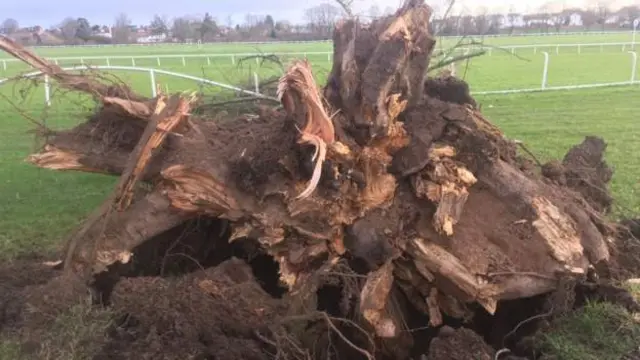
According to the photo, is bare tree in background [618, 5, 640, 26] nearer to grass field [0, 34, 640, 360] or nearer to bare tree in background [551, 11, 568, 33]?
bare tree in background [551, 11, 568, 33]

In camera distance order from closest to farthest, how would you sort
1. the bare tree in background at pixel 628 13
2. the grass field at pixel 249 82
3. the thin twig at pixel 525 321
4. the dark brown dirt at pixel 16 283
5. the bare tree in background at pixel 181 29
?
the thin twig at pixel 525 321
the dark brown dirt at pixel 16 283
the grass field at pixel 249 82
the bare tree in background at pixel 181 29
the bare tree in background at pixel 628 13

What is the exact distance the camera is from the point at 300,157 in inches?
169

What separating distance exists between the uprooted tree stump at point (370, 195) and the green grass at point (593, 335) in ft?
0.84

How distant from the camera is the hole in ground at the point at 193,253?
501 centimetres

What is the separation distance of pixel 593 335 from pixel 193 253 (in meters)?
2.75

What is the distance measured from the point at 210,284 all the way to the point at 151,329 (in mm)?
432

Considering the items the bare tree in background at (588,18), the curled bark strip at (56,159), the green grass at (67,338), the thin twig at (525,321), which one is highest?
the curled bark strip at (56,159)

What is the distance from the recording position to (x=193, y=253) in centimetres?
513

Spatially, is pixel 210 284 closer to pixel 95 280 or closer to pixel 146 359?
pixel 146 359

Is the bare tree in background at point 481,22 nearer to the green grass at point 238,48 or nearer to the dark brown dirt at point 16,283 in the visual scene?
the dark brown dirt at point 16,283

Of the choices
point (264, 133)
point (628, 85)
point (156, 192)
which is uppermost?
point (264, 133)

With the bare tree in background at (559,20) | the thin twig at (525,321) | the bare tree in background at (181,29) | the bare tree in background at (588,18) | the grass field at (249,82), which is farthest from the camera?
the bare tree in background at (588,18)

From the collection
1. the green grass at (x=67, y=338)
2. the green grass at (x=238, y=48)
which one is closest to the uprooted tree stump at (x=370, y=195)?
the green grass at (x=67, y=338)

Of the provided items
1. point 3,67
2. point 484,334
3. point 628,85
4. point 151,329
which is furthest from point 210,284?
point 3,67
